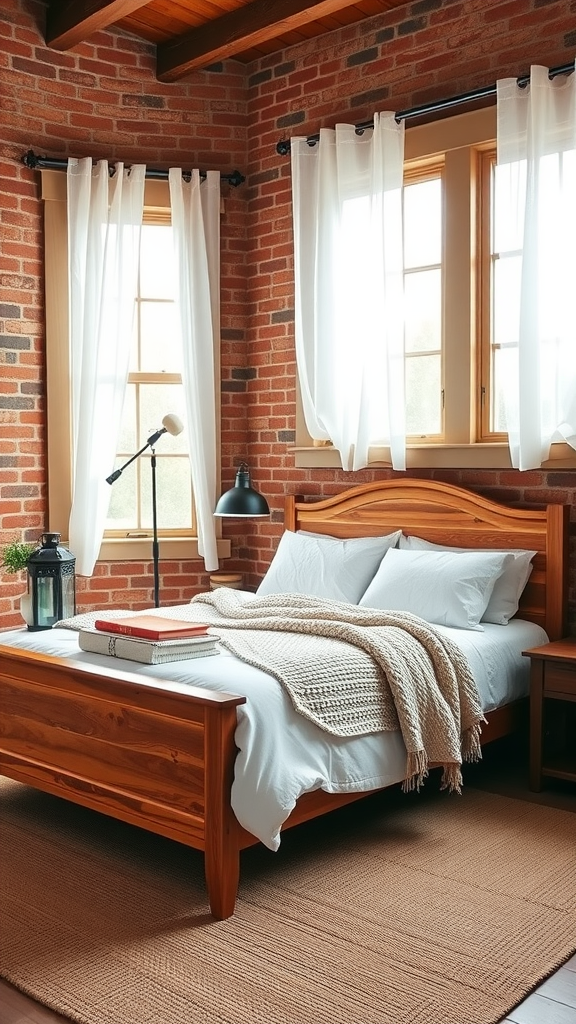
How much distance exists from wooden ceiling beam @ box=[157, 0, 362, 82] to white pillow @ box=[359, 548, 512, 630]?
2.38m

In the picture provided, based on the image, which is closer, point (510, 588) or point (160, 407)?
point (510, 588)

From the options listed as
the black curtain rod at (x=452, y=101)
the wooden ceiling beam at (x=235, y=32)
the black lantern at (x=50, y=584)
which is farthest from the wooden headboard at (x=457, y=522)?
the wooden ceiling beam at (x=235, y=32)

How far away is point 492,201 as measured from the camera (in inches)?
169

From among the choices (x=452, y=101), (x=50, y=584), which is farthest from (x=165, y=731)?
(x=452, y=101)

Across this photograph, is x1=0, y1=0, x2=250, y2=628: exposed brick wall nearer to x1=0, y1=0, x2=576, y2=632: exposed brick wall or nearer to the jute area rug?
x1=0, y1=0, x2=576, y2=632: exposed brick wall

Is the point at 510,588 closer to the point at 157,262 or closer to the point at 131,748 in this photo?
the point at 131,748

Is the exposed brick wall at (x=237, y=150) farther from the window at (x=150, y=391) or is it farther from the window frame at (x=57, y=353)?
the window at (x=150, y=391)

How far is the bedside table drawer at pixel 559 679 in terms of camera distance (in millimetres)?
3496

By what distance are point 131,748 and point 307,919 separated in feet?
2.40

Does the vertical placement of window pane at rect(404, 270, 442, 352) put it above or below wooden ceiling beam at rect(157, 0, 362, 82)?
below

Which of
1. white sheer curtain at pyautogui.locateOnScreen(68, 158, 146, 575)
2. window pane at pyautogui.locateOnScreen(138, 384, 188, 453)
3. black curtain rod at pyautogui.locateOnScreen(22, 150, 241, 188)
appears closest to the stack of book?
white sheer curtain at pyautogui.locateOnScreen(68, 158, 146, 575)

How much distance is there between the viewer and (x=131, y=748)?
2982 millimetres

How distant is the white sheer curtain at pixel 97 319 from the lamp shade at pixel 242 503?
624 mm

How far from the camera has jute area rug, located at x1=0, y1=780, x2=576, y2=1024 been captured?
2.24m
